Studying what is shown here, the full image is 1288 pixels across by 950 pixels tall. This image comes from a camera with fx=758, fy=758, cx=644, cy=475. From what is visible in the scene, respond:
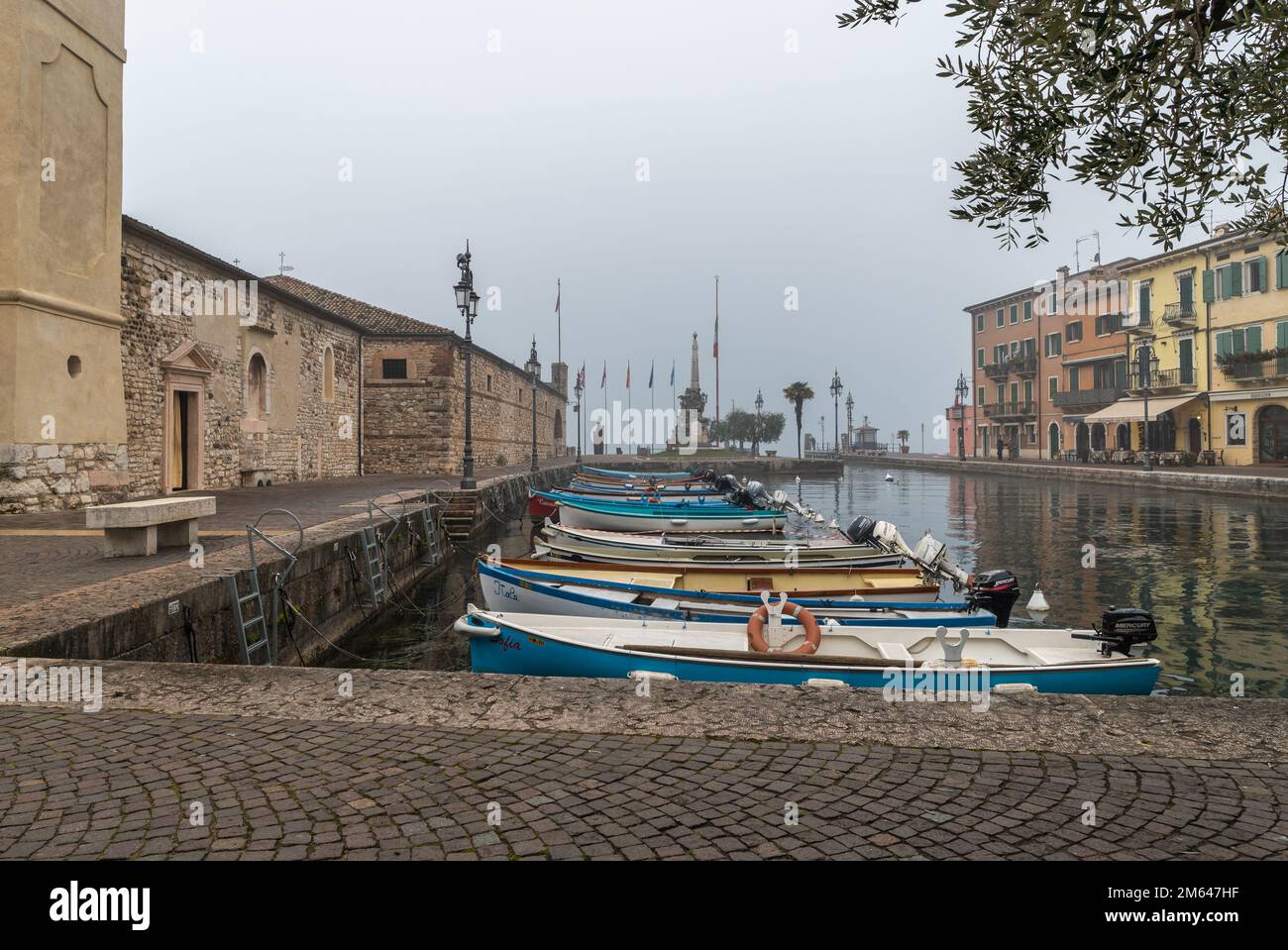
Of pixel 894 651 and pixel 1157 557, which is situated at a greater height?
pixel 894 651

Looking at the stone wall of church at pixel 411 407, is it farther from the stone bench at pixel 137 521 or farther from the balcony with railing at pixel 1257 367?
the balcony with railing at pixel 1257 367

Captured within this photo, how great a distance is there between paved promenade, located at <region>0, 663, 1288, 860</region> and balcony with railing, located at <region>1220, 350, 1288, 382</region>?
3985cm

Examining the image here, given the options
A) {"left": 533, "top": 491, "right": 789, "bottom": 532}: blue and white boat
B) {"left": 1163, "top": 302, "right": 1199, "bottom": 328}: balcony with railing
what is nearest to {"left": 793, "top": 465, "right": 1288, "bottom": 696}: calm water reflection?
{"left": 533, "top": 491, "right": 789, "bottom": 532}: blue and white boat

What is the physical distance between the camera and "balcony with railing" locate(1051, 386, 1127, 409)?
147ft

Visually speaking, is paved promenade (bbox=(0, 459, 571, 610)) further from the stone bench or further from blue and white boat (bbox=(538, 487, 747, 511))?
blue and white boat (bbox=(538, 487, 747, 511))

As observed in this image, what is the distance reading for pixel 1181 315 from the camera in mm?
39281

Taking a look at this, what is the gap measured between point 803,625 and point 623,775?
14.4ft

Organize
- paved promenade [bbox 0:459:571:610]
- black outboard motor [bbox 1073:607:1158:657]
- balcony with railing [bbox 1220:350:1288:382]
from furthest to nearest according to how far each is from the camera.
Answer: balcony with railing [bbox 1220:350:1288:382]
paved promenade [bbox 0:459:571:610]
black outboard motor [bbox 1073:607:1158:657]

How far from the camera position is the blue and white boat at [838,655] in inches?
243

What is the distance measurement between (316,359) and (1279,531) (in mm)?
30398

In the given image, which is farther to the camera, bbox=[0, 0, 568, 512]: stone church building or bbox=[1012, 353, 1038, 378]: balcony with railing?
bbox=[1012, 353, 1038, 378]: balcony with railing

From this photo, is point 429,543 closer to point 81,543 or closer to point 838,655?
point 81,543

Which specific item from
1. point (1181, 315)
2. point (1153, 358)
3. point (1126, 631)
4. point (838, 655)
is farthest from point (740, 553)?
point (1153, 358)
